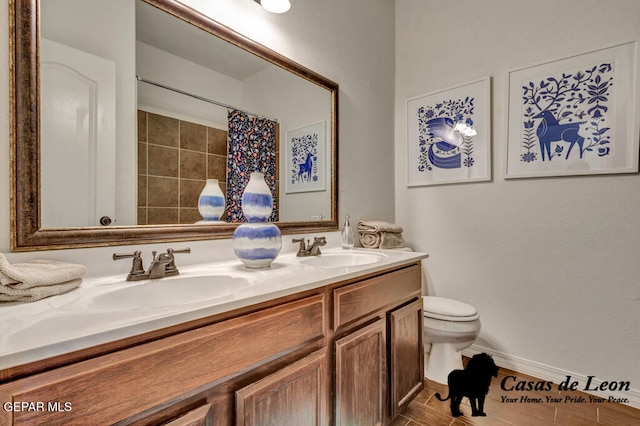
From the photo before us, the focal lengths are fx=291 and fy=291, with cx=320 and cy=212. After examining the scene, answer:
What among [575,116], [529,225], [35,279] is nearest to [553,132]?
[575,116]

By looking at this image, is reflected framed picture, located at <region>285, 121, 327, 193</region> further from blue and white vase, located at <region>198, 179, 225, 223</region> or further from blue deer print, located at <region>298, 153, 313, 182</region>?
blue and white vase, located at <region>198, 179, 225, 223</region>

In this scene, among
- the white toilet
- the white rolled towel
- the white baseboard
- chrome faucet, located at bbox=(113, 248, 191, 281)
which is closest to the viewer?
chrome faucet, located at bbox=(113, 248, 191, 281)

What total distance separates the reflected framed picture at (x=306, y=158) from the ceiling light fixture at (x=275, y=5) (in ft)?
1.96

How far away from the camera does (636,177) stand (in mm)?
1588

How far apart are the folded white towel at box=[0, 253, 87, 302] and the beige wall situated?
2.18 meters

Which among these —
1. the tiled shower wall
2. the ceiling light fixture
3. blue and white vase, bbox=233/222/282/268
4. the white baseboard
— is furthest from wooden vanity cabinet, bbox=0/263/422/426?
the ceiling light fixture

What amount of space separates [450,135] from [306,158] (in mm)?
1193

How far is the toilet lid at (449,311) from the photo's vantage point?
1.68 m

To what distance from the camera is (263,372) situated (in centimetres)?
82

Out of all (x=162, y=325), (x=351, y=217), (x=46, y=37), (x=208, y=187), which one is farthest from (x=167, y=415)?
(x=351, y=217)

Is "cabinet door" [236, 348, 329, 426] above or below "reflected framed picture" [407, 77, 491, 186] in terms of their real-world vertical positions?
below

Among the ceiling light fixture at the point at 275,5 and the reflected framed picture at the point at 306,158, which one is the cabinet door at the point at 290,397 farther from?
the ceiling light fixture at the point at 275,5

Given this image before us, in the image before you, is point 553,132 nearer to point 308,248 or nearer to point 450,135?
point 450,135

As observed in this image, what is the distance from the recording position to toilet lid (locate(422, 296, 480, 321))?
1.68m
